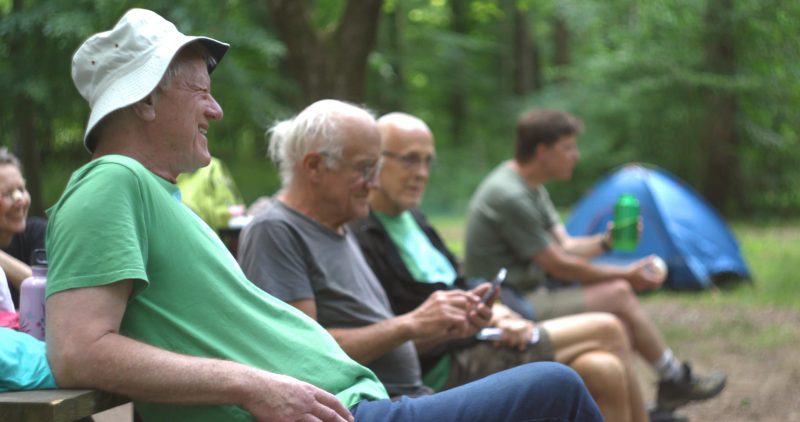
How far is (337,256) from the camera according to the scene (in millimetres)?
3025

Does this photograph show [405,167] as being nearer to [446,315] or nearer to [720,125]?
[446,315]

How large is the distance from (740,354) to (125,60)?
5.31m

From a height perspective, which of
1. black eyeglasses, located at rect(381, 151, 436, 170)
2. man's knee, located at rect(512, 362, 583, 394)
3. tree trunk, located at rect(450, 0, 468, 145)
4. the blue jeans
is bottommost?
tree trunk, located at rect(450, 0, 468, 145)

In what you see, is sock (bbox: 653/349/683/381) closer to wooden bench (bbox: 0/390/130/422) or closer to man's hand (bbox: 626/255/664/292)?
man's hand (bbox: 626/255/664/292)

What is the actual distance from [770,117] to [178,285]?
14065 mm

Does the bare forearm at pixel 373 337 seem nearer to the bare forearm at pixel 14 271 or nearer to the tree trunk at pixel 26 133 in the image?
the bare forearm at pixel 14 271

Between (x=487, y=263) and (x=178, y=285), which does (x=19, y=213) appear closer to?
(x=178, y=285)

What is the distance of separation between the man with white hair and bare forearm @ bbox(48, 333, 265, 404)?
84cm

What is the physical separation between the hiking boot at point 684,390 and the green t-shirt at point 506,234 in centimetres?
77

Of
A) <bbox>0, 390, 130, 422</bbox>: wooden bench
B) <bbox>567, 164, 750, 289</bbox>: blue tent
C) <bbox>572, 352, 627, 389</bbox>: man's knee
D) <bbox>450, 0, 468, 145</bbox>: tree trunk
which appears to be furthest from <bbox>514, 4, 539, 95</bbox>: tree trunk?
<bbox>0, 390, 130, 422</bbox>: wooden bench

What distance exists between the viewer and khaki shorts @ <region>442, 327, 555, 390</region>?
3.54m

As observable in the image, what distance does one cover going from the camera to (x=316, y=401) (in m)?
2.05

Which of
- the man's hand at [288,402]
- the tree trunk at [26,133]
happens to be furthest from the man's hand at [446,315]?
the tree trunk at [26,133]

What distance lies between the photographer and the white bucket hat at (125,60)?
2.08 metres
